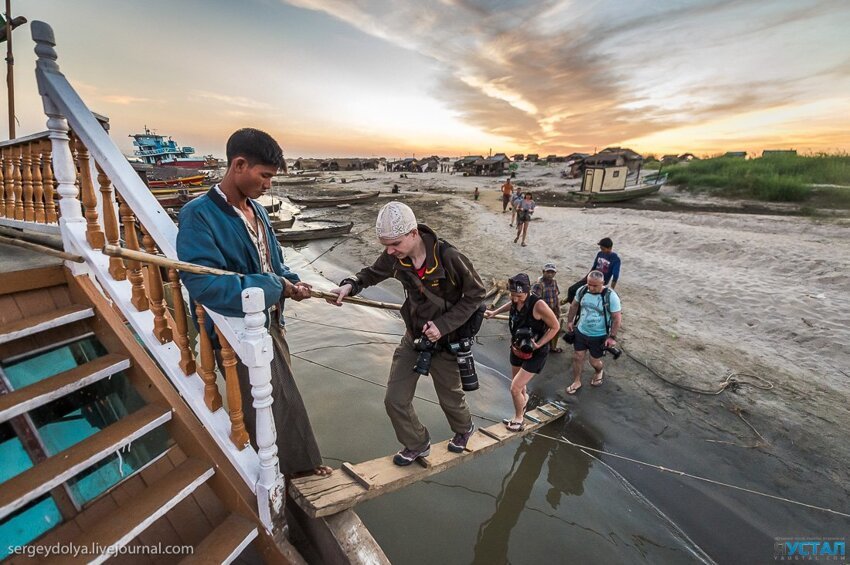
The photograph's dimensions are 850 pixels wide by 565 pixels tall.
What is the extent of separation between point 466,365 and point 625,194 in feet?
85.5

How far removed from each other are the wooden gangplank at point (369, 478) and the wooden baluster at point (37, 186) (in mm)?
3417

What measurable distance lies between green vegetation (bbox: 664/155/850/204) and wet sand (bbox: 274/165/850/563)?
12382 millimetres

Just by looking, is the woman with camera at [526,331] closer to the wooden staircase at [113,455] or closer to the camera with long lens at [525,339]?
the camera with long lens at [525,339]

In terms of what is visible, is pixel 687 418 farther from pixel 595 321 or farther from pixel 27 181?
pixel 27 181

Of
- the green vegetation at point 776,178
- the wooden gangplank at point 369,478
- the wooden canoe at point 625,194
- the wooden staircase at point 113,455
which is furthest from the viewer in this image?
the wooden canoe at point 625,194

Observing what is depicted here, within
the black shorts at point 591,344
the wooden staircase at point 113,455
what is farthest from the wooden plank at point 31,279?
the black shorts at point 591,344

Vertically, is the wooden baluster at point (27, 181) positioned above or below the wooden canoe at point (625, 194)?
below

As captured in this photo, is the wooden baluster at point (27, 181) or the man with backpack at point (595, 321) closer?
the wooden baluster at point (27, 181)


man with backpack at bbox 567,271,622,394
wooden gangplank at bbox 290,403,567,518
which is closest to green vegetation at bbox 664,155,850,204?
man with backpack at bbox 567,271,622,394

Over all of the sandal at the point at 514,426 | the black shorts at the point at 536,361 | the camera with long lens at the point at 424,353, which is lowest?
the sandal at the point at 514,426

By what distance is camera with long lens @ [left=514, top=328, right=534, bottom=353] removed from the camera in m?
4.30

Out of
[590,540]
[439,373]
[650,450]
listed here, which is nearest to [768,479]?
[650,450]

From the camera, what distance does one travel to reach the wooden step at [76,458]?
5.30ft

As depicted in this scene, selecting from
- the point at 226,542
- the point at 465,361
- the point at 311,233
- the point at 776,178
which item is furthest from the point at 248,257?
the point at 776,178
